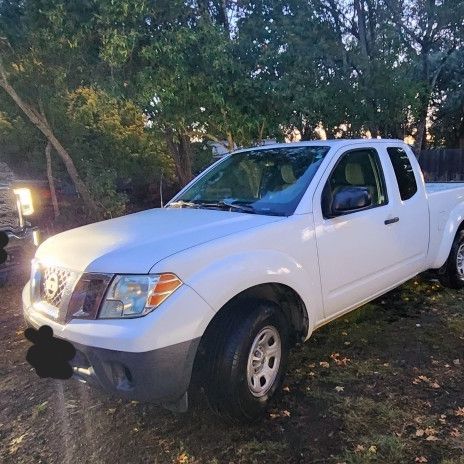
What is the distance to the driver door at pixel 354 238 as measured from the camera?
3473 millimetres

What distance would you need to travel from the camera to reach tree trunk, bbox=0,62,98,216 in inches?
345

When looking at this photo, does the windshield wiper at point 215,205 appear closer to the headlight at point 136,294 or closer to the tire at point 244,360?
the tire at point 244,360

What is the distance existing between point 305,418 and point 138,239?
157cm

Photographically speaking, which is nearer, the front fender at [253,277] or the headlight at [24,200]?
the front fender at [253,277]

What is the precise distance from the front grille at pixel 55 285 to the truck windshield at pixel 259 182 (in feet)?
4.34

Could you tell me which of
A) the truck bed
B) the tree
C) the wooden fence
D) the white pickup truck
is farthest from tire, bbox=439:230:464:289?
the wooden fence

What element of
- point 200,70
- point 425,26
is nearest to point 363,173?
point 200,70

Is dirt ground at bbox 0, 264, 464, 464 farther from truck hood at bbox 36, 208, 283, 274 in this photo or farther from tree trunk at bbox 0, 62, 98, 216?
tree trunk at bbox 0, 62, 98, 216

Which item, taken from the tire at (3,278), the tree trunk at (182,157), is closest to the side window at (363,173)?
the tire at (3,278)

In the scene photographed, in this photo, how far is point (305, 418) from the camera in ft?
9.95

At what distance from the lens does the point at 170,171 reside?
14.6m

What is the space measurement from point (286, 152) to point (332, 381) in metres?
1.91

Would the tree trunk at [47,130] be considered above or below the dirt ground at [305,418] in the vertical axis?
above

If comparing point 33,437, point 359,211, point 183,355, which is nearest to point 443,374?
point 359,211
